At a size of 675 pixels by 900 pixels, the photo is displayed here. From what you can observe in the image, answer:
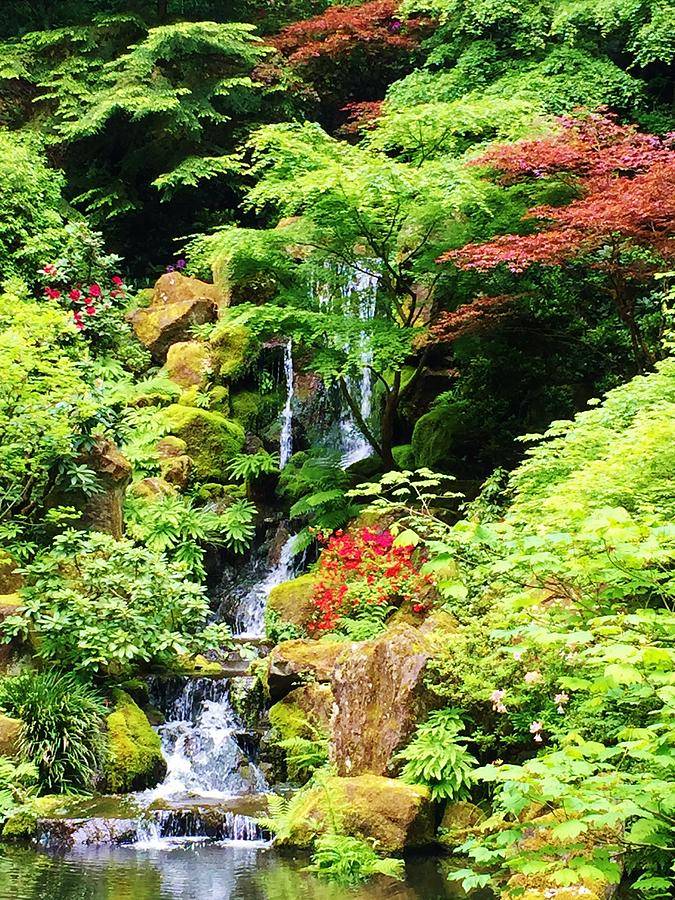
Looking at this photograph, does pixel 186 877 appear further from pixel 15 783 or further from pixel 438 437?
pixel 438 437

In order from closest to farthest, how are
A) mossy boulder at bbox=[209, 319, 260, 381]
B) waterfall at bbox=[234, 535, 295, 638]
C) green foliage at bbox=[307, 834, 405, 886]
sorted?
1. green foliage at bbox=[307, 834, 405, 886]
2. waterfall at bbox=[234, 535, 295, 638]
3. mossy boulder at bbox=[209, 319, 260, 381]

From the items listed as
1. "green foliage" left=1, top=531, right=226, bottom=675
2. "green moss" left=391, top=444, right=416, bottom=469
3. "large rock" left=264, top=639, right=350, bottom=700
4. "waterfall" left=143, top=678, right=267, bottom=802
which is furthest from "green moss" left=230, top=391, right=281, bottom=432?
"large rock" left=264, top=639, right=350, bottom=700

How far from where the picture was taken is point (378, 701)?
23.0 ft

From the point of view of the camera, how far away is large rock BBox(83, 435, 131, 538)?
31.9 ft

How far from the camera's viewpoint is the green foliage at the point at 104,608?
831 cm

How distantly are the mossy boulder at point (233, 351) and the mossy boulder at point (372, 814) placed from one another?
966 centimetres

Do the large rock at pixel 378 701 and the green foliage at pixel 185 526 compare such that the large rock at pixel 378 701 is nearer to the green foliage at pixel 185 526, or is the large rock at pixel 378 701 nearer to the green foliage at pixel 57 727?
the green foliage at pixel 57 727

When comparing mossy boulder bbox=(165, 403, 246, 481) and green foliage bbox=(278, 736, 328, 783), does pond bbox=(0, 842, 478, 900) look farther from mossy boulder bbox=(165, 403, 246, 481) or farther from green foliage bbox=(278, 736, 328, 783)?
mossy boulder bbox=(165, 403, 246, 481)

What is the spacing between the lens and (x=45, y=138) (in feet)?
59.0

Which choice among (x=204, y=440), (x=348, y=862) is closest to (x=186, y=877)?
(x=348, y=862)

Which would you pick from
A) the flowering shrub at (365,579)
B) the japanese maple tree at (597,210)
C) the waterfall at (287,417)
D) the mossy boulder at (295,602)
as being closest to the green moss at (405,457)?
the waterfall at (287,417)

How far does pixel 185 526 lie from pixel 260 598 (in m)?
1.46

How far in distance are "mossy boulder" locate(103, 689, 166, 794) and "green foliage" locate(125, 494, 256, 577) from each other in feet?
9.24

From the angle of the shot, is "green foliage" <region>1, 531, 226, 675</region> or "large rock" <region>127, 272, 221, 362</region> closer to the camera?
"green foliage" <region>1, 531, 226, 675</region>
